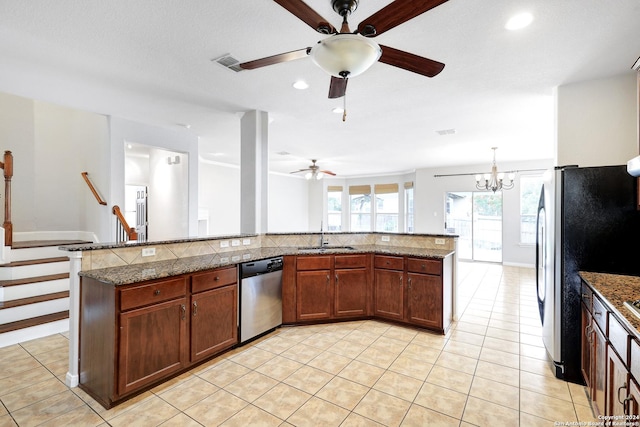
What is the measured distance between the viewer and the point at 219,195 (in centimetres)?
793

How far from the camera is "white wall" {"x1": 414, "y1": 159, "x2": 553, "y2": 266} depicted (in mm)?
7223

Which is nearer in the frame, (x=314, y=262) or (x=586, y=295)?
(x=586, y=295)

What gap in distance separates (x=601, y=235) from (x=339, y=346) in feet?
7.82

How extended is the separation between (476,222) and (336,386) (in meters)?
7.13

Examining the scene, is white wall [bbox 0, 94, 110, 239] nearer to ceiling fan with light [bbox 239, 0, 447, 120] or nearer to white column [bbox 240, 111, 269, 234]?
white column [bbox 240, 111, 269, 234]

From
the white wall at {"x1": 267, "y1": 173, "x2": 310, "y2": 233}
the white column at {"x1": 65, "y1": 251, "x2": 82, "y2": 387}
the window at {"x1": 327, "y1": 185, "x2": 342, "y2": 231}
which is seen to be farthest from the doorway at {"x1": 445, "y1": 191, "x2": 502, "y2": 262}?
the white column at {"x1": 65, "y1": 251, "x2": 82, "y2": 387}

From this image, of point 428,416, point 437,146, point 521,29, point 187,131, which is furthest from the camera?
point 437,146

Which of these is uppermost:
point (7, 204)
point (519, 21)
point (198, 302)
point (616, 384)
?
point (519, 21)

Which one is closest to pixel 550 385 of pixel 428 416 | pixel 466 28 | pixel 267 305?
pixel 428 416

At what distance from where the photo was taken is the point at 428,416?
193cm

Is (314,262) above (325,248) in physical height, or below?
below

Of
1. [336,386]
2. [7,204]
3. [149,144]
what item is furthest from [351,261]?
[7,204]

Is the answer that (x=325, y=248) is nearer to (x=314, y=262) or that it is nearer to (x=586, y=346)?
(x=314, y=262)

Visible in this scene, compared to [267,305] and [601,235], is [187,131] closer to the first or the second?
[267,305]
